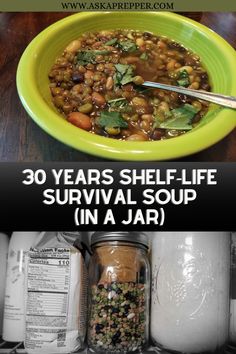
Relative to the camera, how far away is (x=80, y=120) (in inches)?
24.9

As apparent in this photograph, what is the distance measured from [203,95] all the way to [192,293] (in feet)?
0.84

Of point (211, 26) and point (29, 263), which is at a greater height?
point (211, 26)

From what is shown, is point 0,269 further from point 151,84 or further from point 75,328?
point 151,84

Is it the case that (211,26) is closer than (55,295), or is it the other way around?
(55,295)

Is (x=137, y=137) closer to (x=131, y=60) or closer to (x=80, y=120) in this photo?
(x=80, y=120)

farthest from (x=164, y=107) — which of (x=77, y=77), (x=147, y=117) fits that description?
(x=77, y=77)

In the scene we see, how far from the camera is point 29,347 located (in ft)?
1.96

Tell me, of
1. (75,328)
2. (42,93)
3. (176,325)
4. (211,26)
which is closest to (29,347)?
(75,328)

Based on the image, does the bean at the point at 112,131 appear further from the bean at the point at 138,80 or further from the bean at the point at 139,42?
the bean at the point at 139,42

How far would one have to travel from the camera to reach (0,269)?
64 centimetres

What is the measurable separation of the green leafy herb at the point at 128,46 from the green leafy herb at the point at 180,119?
16cm

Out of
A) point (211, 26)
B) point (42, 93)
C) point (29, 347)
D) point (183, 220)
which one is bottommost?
point (29, 347)

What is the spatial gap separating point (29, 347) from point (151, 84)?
0.37 metres

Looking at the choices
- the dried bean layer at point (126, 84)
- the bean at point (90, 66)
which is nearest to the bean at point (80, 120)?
the dried bean layer at point (126, 84)
